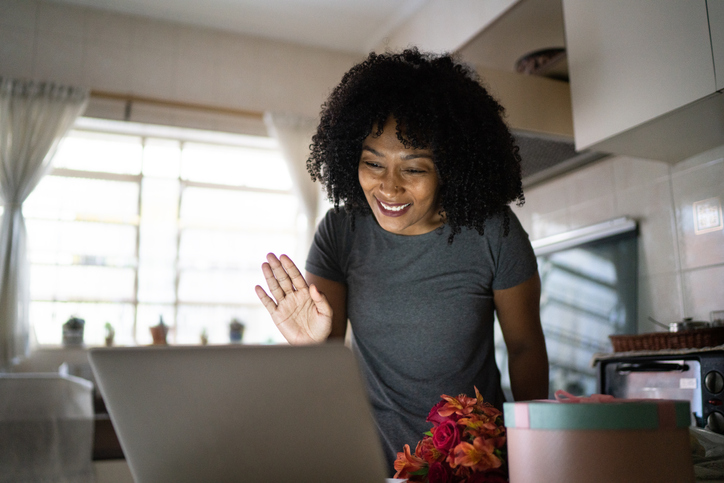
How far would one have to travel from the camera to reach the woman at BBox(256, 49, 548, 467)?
1.15 metres

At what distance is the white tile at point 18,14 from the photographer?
12.5 ft

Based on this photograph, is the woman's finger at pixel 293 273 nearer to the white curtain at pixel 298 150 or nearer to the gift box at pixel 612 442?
the gift box at pixel 612 442

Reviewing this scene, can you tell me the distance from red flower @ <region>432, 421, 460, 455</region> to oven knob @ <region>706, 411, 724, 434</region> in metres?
1.31

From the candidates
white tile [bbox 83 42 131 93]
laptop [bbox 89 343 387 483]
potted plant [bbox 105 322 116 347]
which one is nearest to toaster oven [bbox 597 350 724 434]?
laptop [bbox 89 343 387 483]

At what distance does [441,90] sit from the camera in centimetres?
123

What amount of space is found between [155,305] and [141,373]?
3831 mm

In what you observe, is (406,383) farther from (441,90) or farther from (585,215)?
(585,215)

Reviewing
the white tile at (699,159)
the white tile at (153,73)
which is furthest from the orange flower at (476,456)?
the white tile at (153,73)

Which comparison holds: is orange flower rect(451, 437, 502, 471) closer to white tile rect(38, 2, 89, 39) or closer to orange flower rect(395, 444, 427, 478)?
orange flower rect(395, 444, 427, 478)

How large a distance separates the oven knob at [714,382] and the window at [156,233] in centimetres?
317

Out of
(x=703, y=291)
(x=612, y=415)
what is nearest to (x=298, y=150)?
(x=703, y=291)

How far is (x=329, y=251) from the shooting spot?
127cm

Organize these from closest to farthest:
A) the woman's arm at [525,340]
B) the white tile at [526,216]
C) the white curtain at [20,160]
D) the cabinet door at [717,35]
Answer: the woman's arm at [525,340], the cabinet door at [717,35], the white tile at [526,216], the white curtain at [20,160]

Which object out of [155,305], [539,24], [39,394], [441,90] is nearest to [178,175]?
[155,305]
